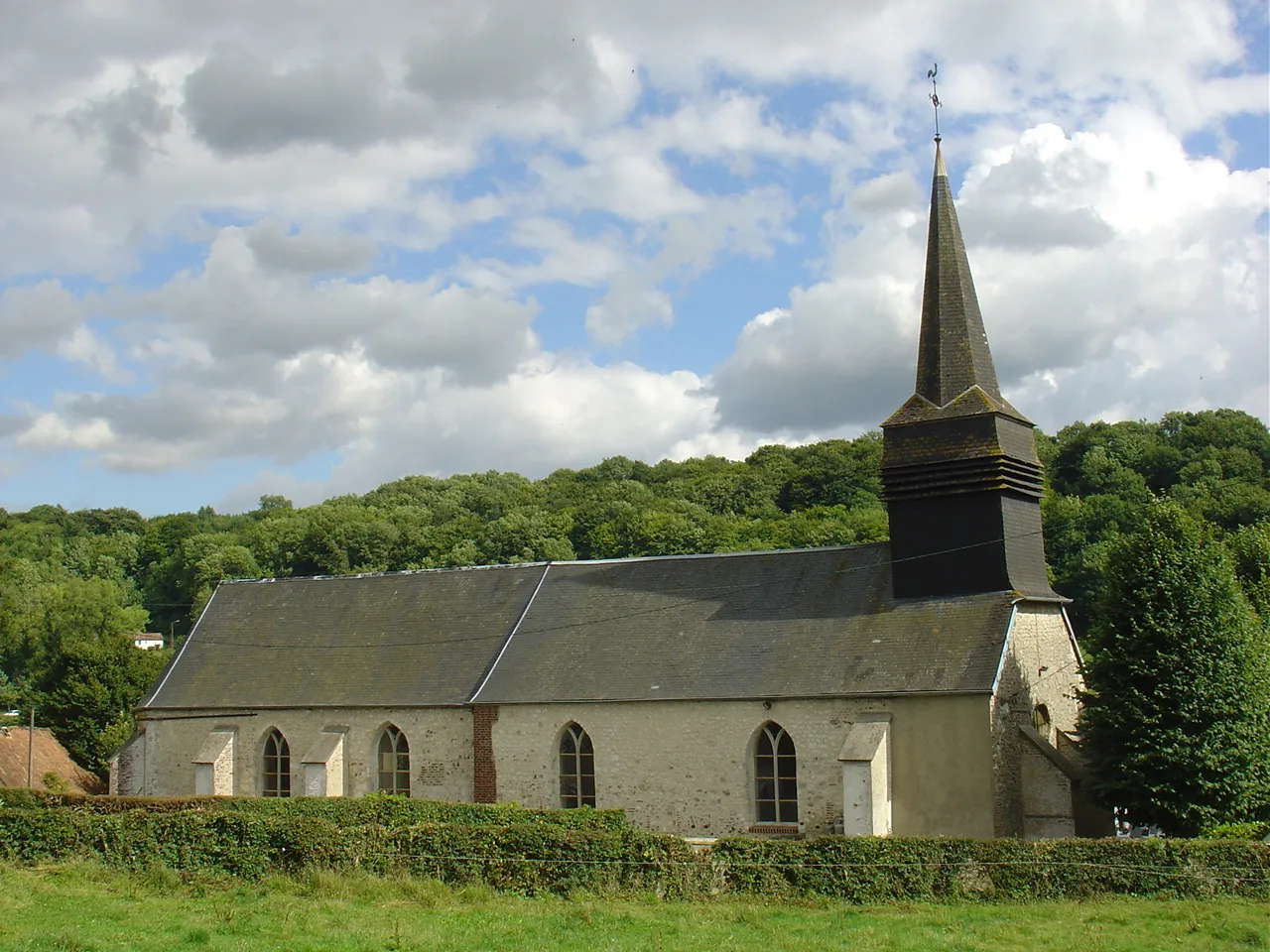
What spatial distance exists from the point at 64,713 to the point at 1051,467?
5736 cm

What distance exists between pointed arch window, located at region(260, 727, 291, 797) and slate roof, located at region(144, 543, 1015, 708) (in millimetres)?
1098

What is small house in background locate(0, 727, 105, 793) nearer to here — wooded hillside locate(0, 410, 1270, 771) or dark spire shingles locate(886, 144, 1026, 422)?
wooded hillside locate(0, 410, 1270, 771)

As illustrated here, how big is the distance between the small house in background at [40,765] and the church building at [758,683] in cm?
586

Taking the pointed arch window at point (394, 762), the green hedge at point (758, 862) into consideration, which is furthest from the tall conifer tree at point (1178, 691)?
the pointed arch window at point (394, 762)

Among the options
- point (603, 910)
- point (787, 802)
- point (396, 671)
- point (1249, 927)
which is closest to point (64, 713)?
point (396, 671)

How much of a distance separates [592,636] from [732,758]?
16.8ft

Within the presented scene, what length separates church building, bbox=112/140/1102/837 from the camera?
83.1 feet

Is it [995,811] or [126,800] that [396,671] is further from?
[995,811]

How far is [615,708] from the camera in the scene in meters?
28.2

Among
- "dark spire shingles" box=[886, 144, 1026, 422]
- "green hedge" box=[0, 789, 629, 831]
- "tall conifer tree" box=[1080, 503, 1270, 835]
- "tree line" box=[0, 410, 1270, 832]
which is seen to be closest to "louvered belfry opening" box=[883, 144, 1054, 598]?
"dark spire shingles" box=[886, 144, 1026, 422]

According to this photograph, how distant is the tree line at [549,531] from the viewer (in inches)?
1924

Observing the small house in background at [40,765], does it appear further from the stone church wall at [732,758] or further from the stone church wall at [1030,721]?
the stone church wall at [1030,721]

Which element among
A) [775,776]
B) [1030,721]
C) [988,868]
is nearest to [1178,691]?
[1030,721]

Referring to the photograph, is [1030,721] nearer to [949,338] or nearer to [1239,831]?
[1239,831]
